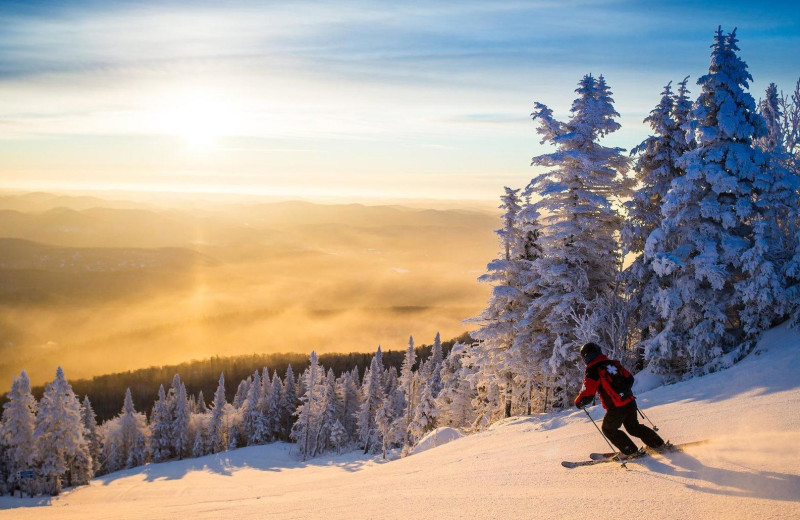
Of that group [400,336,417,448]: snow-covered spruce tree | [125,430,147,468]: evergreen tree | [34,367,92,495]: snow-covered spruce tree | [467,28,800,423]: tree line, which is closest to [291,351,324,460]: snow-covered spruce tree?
[400,336,417,448]: snow-covered spruce tree

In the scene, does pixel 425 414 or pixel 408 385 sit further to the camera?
pixel 408 385

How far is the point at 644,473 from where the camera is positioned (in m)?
7.60

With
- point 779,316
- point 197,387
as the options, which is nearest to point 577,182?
point 779,316

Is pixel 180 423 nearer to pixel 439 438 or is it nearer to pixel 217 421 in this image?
pixel 217 421

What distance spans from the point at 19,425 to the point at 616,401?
5707cm

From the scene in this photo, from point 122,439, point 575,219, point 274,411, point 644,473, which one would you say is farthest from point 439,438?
point 122,439

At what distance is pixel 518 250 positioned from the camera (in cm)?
2580

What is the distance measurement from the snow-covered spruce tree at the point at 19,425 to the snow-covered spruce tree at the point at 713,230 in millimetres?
54988

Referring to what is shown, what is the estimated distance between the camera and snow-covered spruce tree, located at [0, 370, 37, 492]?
149 ft

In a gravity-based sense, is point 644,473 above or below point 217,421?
above

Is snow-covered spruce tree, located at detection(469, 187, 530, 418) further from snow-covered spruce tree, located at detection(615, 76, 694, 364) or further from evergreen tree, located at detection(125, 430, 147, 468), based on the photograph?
evergreen tree, located at detection(125, 430, 147, 468)

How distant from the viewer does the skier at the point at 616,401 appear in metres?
8.45

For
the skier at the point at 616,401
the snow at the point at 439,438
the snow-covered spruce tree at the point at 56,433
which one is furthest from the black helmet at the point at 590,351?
the snow-covered spruce tree at the point at 56,433

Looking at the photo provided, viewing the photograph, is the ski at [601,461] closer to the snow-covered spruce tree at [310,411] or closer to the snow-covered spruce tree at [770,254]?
the snow-covered spruce tree at [770,254]
